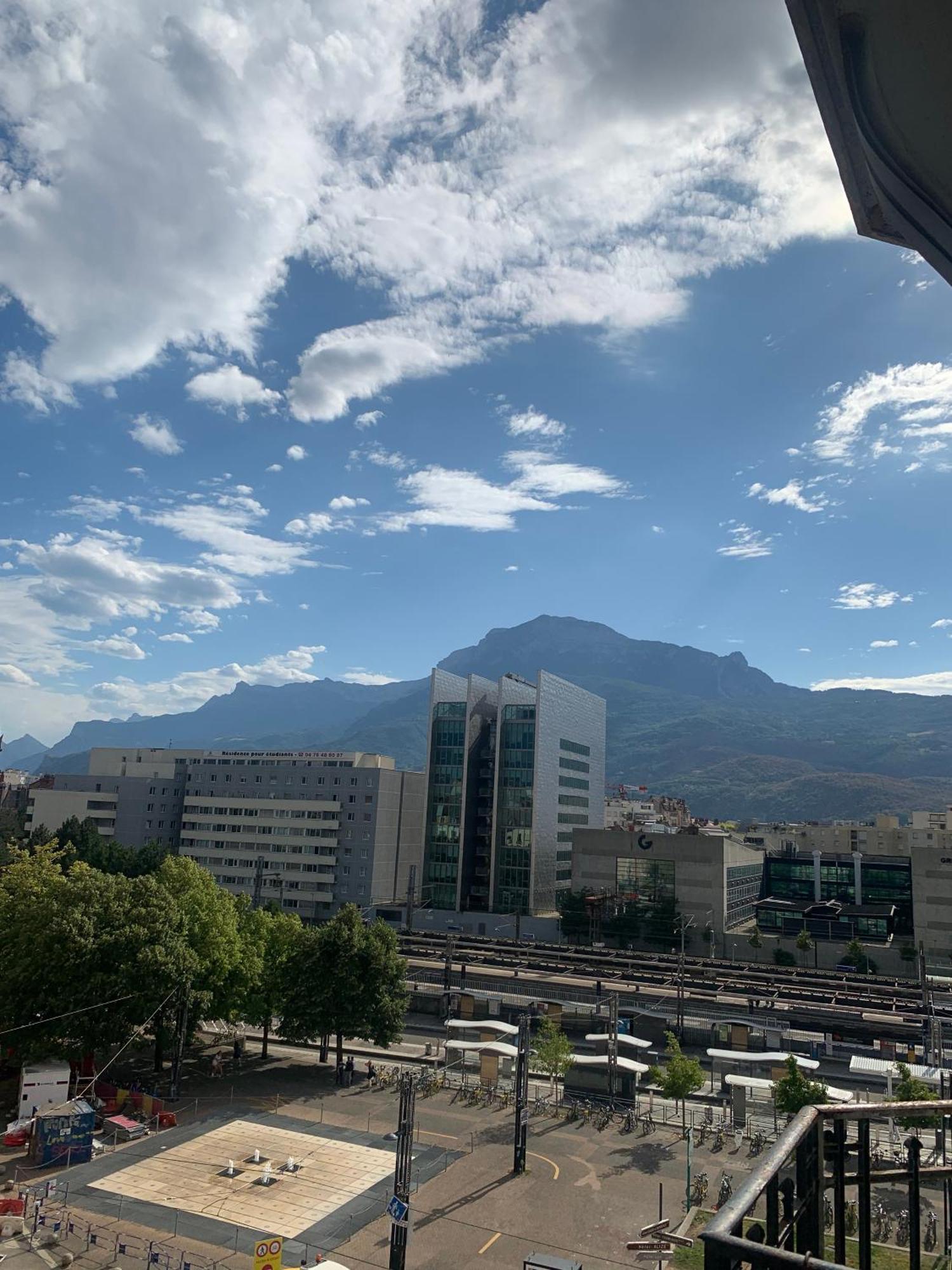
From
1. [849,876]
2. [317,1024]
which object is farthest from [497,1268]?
[849,876]

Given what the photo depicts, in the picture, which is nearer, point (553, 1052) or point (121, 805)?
point (553, 1052)

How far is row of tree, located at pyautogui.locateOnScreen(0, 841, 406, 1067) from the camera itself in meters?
31.5

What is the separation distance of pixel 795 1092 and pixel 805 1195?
28841 mm

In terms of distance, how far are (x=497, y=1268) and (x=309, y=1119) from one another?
13.3 m

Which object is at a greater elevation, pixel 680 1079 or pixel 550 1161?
pixel 680 1079

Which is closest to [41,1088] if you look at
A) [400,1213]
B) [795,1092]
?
[400,1213]

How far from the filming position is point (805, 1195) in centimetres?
474

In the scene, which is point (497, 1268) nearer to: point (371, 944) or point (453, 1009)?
point (371, 944)

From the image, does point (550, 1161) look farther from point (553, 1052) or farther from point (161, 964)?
point (161, 964)

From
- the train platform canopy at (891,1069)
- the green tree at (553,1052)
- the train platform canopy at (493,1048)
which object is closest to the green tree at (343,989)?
the train platform canopy at (493,1048)

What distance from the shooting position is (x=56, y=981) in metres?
31.5

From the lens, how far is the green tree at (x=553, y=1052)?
34.8 m

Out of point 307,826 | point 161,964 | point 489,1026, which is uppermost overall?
point 307,826

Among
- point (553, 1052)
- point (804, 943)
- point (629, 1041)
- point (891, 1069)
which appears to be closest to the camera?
point (891, 1069)
